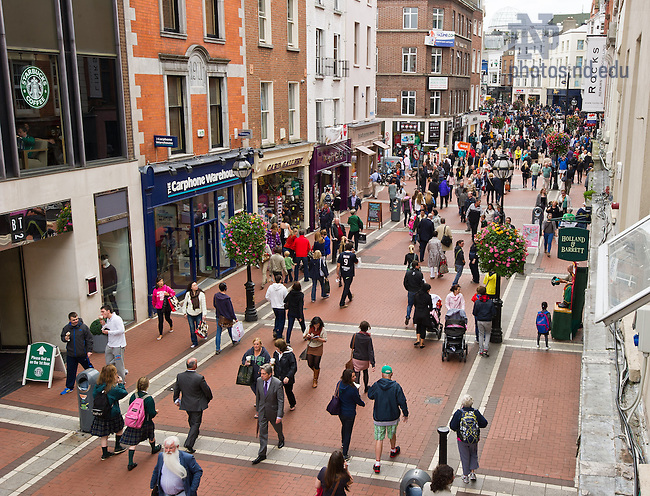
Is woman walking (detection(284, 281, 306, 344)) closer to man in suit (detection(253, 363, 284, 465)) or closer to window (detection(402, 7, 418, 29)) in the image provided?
man in suit (detection(253, 363, 284, 465))

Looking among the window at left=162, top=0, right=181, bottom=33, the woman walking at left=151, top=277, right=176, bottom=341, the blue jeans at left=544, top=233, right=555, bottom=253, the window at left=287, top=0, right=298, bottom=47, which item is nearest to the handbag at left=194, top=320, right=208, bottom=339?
the woman walking at left=151, top=277, right=176, bottom=341

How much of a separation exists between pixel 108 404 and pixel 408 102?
5206cm

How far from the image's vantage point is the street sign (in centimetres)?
1369

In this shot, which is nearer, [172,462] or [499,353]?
[172,462]

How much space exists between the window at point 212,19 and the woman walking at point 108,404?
1336 cm

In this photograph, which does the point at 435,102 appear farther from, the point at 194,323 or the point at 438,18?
the point at 194,323

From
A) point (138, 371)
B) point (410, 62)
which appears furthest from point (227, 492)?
point (410, 62)

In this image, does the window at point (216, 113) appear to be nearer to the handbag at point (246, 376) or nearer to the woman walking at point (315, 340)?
the woman walking at point (315, 340)

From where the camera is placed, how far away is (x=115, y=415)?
35.1 ft

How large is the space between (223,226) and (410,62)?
40253mm

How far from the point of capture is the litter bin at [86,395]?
1108 centimetres

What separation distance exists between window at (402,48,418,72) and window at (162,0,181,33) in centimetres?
4151

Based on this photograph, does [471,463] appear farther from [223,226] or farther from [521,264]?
[223,226]

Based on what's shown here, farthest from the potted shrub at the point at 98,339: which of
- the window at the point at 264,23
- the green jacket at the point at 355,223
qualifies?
the window at the point at 264,23
